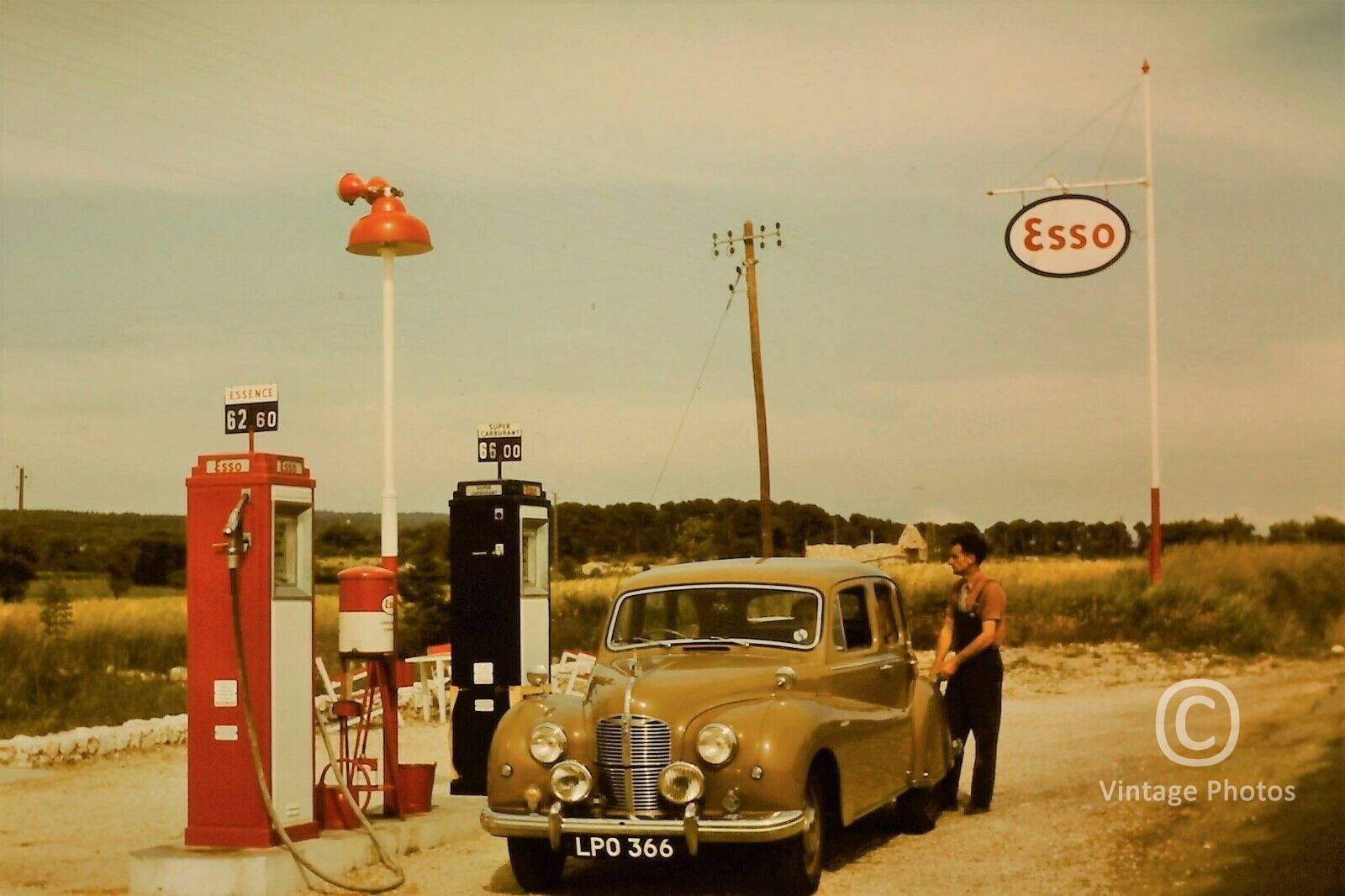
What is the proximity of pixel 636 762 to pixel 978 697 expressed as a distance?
346 cm

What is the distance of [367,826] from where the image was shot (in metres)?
9.36

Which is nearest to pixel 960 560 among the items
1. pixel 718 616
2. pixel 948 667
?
pixel 948 667

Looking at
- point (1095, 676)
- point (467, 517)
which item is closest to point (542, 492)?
point (467, 517)

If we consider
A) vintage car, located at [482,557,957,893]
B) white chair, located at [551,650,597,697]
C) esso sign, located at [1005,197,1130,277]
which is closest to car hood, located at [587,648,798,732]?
vintage car, located at [482,557,957,893]

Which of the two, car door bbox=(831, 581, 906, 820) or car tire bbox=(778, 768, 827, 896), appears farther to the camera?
car door bbox=(831, 581, 906, 820)

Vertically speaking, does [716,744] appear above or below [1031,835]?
above

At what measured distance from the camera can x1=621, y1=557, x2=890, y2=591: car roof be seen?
982 cm

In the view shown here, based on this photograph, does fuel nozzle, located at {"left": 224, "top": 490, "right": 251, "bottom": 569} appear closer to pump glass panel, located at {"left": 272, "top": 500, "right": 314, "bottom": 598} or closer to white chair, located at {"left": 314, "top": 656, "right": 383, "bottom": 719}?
pump glass panel, located at {"left": 272, "top": 500, "right": 314, "bottom": 598}

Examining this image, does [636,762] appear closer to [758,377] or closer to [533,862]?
[533,862]

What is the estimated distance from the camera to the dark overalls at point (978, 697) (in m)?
11.0

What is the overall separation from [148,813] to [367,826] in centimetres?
379

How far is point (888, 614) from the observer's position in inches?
424

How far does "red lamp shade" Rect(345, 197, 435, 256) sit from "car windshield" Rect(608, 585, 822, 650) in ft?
9.42

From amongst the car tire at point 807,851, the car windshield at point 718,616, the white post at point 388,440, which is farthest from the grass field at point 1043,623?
the car tire at point 807,851
